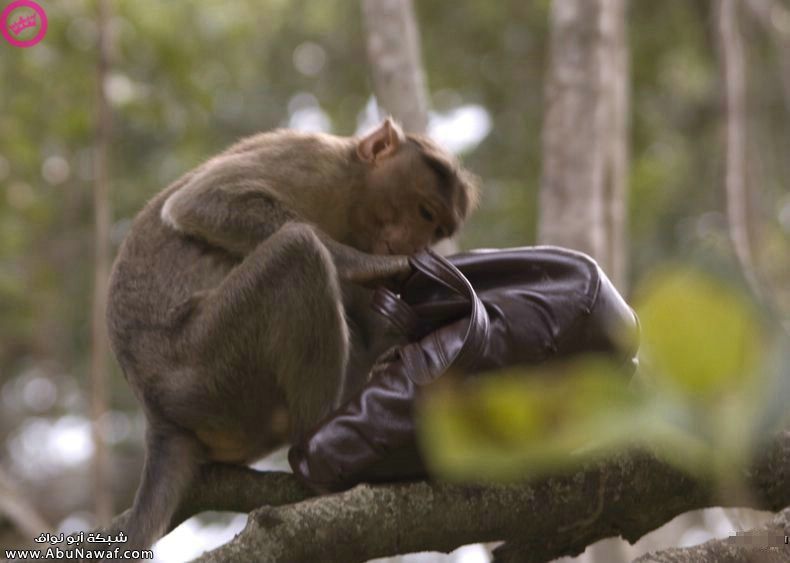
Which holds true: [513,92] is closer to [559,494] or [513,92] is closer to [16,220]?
[16,220]

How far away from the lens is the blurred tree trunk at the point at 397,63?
5879 millimetres

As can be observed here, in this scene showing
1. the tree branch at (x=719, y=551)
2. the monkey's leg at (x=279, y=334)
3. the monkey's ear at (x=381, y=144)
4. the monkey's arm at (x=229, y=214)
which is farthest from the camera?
the monkey's ear at (x=381, y=144)

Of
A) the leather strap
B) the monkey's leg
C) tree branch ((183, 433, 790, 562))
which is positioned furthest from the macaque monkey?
tree branch ((183, 433, 790, 562))

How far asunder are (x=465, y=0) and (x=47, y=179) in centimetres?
458

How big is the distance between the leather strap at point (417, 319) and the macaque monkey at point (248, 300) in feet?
1.22

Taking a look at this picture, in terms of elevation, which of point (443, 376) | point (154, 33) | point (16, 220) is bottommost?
point (16, 220)

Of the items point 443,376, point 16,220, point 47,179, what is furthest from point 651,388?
point 47,179

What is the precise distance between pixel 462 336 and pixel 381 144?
A: 6.44ft

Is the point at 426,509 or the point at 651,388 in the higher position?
the point at 651,388

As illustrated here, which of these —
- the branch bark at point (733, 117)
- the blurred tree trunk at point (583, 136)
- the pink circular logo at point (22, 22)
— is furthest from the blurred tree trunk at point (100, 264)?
the branch bark at point (733, 117)

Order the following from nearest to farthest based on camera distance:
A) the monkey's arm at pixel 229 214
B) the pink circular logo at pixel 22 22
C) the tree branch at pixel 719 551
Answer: the tree branch at pixel 719 551
the monkey's arm at pixel 229 214
the pink circular logo at pixel 22 22

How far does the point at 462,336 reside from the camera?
283 centimetres

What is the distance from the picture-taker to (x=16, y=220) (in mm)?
8875

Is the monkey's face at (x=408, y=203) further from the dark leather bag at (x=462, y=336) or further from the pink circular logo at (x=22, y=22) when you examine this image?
the pink circular logo at (x=22, y=22)
